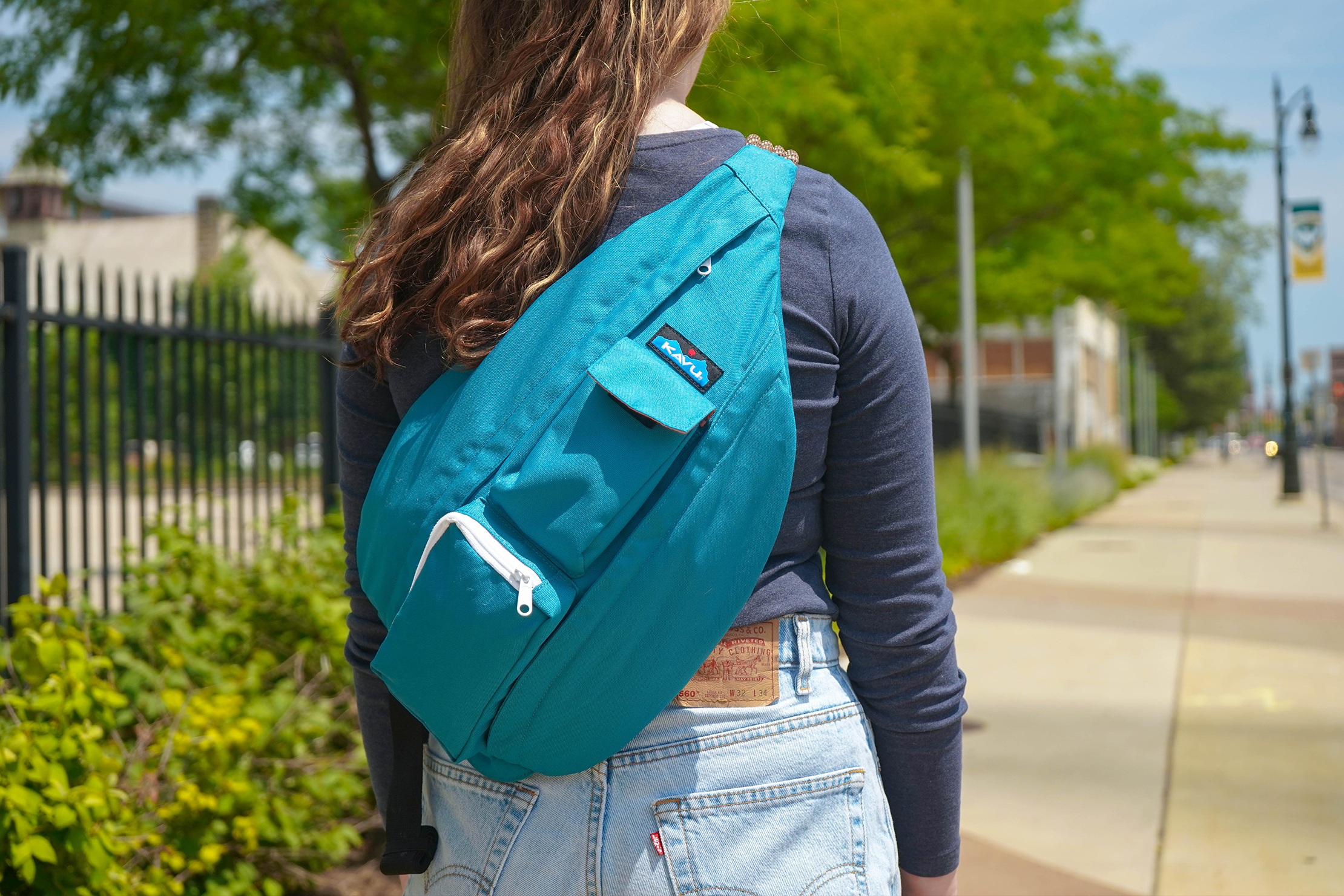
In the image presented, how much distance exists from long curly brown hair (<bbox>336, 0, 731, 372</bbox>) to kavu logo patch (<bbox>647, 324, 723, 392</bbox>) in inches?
5.3

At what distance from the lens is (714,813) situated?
1.08 metres

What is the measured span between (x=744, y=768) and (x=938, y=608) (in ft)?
0.87

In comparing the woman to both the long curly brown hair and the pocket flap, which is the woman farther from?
the pocket flap

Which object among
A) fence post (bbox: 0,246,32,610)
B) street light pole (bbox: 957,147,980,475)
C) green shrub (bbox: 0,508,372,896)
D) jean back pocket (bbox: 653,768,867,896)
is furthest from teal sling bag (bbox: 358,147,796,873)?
street light pole (bbox: 957,147,980,475)

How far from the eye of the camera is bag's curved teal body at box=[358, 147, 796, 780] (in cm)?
99

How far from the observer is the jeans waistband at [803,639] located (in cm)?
114

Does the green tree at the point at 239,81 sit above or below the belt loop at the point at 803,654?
above

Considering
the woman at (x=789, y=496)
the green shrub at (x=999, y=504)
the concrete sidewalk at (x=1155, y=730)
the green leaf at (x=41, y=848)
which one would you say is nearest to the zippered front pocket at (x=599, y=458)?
the woman at (x=789, y=496)

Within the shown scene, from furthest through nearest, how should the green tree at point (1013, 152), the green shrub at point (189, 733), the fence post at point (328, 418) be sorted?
1. the green tree at point (1013, 152)
2. the fence post at point (328, 418)
3. the green shrub at point (189, 733)

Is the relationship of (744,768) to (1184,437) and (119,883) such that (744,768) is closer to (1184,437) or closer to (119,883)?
(119,883)

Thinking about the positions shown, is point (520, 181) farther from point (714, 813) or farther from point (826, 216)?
point (714, 813)

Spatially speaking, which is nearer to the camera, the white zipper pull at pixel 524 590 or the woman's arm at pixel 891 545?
the white zipper pull at pixel 524 590

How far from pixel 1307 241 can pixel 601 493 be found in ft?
60.3

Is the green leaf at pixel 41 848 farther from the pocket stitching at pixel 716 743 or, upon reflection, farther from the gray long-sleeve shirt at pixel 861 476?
Result: the pocket stitching at pixel 716 743
